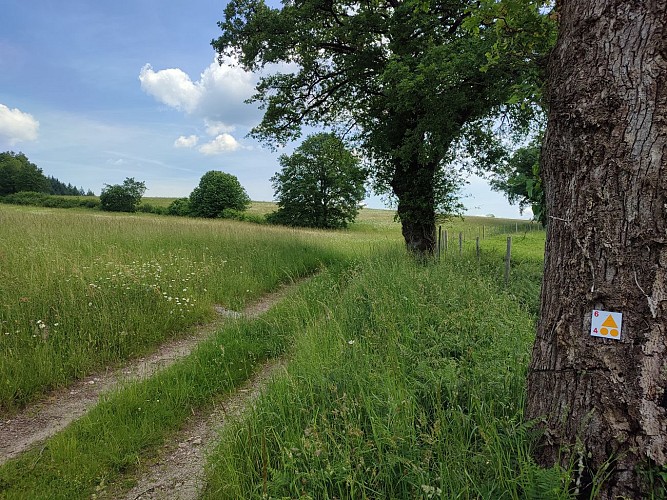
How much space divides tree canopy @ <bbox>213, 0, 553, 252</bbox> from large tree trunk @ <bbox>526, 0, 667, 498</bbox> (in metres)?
6.82

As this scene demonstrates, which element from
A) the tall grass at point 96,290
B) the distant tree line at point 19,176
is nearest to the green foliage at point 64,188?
the distant tree line at point 19,176

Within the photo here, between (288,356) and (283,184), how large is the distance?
1621 inches

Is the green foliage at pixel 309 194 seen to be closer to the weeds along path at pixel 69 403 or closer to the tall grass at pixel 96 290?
the tall grass at pixel 96 290

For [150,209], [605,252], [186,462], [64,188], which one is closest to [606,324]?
[605,252]

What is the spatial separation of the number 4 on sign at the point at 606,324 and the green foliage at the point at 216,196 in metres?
54.6

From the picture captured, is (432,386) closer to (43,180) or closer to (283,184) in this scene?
(283,184)

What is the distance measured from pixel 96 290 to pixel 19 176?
3516 inches

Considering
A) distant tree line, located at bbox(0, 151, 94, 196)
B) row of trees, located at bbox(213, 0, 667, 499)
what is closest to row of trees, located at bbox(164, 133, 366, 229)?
row of trees, located at bbox(213, 0, 667, 499)

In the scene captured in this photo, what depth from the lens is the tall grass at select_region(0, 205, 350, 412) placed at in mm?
5273

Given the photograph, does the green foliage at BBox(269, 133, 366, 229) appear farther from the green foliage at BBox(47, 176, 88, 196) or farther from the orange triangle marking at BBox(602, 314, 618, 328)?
the green foliage at BBox(47, 176, 88, 196)

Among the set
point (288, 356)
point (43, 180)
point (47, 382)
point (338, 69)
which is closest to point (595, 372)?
point (288, 356)

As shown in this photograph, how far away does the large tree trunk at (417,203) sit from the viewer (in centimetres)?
1247

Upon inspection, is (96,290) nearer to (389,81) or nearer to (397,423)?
(397,423)

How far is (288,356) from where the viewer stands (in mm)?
5387
